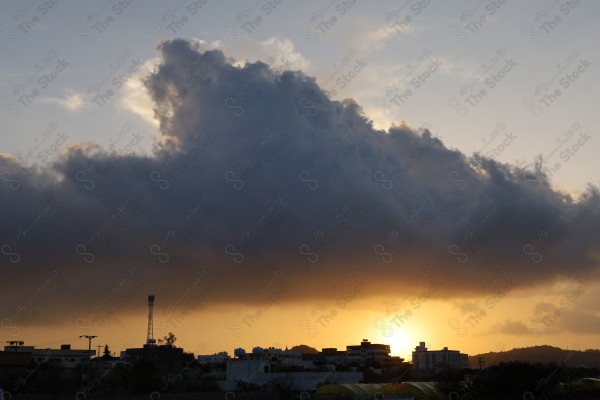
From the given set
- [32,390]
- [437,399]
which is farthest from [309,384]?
[32,390]

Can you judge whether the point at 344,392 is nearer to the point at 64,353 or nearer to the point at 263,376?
the point at 263,376

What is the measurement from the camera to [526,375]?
84.9 metres

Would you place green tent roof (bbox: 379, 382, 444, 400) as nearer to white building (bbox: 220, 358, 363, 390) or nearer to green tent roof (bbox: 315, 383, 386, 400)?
green tent roof (bbox: 315, 383, 386, 400)

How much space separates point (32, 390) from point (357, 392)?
47163 mm

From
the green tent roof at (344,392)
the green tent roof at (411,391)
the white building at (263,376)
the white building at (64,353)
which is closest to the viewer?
the green tent roof at (411,391)

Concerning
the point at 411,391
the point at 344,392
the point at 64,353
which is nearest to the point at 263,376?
the point at 344,392

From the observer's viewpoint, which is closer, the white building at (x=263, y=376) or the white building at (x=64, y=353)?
the white building at (x=263, y=376)

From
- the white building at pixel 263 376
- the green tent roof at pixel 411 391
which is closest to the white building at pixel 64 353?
the white building at pixel 263 376

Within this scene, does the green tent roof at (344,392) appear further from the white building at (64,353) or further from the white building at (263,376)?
the white building at (64,353)

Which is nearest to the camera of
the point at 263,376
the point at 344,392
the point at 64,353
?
the point at 344,392

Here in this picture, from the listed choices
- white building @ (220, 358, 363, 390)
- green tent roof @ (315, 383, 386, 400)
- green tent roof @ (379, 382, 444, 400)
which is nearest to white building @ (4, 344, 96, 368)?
white building @ (220, 358, 363, 390)

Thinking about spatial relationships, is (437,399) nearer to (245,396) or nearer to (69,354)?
(245,396)

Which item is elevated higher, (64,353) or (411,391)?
(64,353)

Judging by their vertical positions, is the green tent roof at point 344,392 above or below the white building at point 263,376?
below
